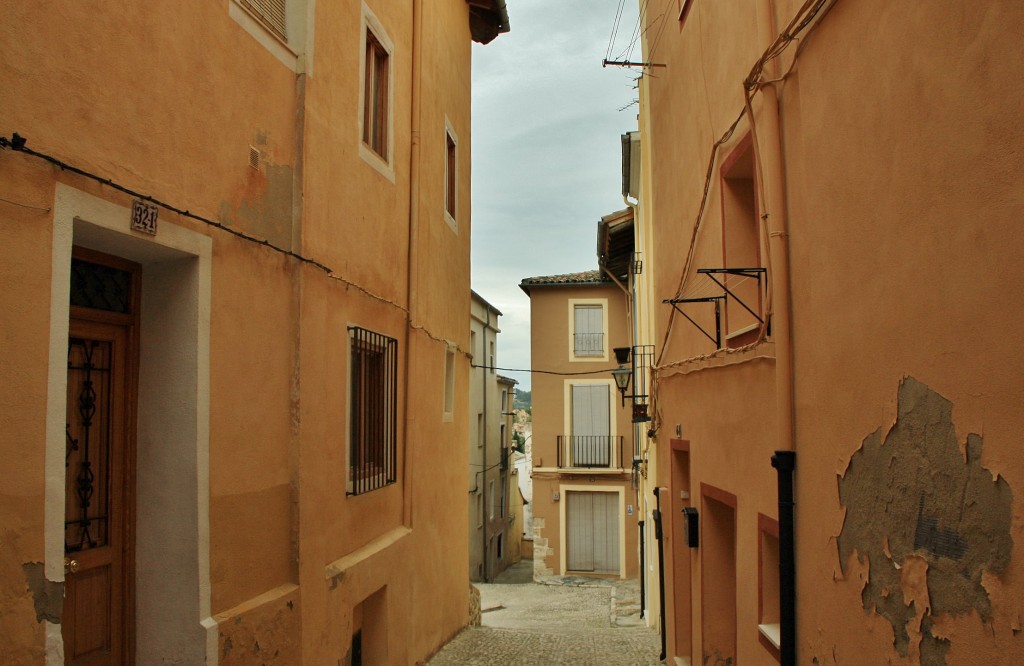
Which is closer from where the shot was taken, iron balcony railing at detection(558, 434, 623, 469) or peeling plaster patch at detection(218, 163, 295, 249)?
peeling plaster patch at detection(218, 163, 295, 249)

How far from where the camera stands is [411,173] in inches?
399

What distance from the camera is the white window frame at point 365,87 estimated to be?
8508 millimetres

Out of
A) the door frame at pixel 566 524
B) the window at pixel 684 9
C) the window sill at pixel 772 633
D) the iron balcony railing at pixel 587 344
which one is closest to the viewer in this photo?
the window sill at pixel 772 633

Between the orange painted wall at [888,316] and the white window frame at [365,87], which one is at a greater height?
the white window frame at [365,87]

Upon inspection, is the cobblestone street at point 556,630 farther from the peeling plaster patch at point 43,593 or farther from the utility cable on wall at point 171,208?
A: the peeling plaster patch at point 43,593

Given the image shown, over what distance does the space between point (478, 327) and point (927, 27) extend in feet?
90.8

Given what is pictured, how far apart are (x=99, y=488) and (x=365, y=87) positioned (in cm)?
513

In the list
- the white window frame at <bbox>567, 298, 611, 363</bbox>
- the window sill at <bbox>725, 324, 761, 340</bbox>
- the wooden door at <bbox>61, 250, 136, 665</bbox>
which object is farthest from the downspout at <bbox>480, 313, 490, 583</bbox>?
the wooden door at <bbox>61, 250, 136, 665</bbox>

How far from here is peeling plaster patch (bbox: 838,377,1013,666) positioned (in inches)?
114

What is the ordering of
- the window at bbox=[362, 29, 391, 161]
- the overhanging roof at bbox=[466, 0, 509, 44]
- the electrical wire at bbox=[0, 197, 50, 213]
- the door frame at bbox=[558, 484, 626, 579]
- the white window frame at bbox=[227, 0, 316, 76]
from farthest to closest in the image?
the door frame at bbox=[558, 484, 626, 579] < the overhanging roof at bbox=[466, 0, 509, 44] < the window at bbox=[362, 29, 391, 161] < the white window frame at bbox=[227, 0, 316, 76] < the electrical wire at bbox=[0, 197, 50, 213]

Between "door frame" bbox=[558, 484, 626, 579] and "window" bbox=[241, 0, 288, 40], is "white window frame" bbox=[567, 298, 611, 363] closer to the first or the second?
"door frame" bbox=[558, 484, 626, 579]

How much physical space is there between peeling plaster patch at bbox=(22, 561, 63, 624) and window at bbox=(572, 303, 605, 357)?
24259mm

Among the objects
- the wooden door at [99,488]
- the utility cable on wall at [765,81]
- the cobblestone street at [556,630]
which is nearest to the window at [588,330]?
the cobblestone street at [556,630]

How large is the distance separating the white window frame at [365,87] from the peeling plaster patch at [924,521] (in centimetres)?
596
